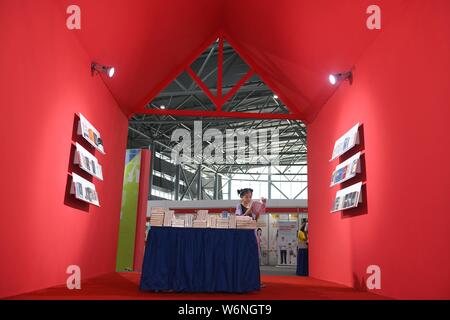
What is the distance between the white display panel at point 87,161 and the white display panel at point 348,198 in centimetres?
304

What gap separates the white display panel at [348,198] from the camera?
4459mm

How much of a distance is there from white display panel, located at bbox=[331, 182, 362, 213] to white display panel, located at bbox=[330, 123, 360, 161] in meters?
0.45

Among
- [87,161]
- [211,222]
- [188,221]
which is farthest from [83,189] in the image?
[211,222]

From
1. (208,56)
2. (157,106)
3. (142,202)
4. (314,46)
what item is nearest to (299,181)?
(157,106)

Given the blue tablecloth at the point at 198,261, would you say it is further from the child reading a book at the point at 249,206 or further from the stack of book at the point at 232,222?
the child reading a book at the point at 249,206

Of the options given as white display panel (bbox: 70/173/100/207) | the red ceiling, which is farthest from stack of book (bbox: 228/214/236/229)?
the red ceiling

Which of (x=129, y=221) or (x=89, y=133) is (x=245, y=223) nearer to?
(x=89, y=133)

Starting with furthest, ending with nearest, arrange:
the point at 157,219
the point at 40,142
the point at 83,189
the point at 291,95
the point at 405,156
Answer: the point at 291,95
the point at 83,189
the point at 157,219
the point at 40,142
the point at 405,156

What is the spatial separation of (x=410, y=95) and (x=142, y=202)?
5760 millimetres

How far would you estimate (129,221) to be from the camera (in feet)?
26.3

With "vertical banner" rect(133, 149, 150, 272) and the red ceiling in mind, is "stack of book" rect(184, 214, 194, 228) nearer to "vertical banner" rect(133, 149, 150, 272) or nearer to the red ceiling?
the red ceiling

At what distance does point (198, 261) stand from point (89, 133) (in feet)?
6.68

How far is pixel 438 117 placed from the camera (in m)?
2.97
